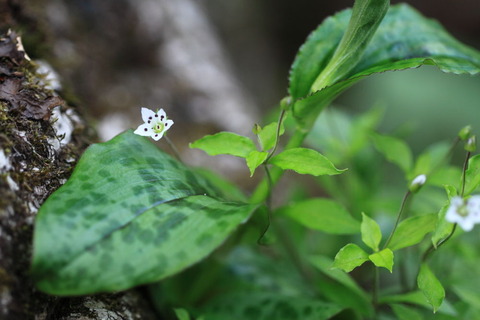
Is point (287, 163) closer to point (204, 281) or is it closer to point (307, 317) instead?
point (307, 317)

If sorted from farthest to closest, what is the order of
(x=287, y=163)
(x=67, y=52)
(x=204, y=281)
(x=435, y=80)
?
(x=435, y=80), (x=67, y=52), (x=204, y=281), (x=287, y=163)

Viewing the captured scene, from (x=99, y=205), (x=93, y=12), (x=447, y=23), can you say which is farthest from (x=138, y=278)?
(x=447, y=23)

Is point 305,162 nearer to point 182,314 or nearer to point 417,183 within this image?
point 417,183

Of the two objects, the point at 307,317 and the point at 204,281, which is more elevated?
the point at 204,281

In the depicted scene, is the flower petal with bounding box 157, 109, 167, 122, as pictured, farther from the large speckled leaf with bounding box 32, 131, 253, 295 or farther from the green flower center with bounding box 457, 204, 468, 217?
the green flower center with bounding box 457, 204, 468, 217

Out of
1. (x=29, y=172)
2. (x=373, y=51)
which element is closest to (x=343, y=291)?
(x=373, y=51)
